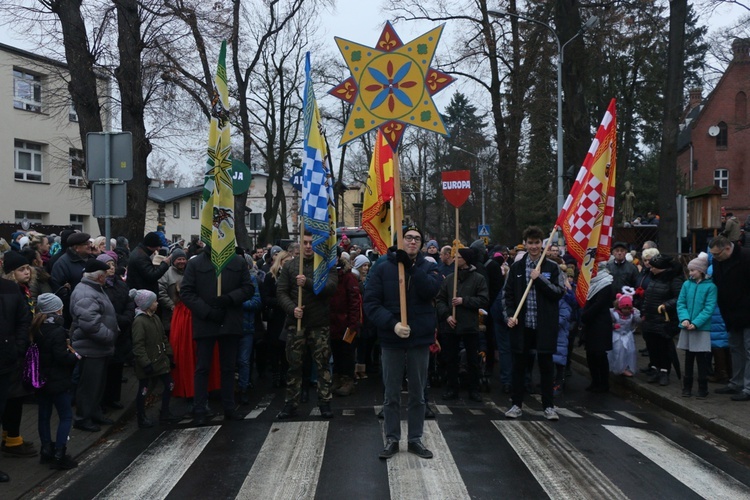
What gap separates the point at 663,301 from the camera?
1055 centimetres

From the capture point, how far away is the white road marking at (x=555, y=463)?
5906 millimetres

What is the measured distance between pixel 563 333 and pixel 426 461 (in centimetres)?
446

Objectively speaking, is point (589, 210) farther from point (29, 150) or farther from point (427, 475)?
point (29, 150)

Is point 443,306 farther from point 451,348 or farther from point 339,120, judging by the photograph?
point 339,120

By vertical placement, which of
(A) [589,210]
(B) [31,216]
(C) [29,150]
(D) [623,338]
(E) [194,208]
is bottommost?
(D) [623,338]

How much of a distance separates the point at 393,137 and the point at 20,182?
→ 107 feet

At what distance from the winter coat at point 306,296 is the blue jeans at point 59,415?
274 cm

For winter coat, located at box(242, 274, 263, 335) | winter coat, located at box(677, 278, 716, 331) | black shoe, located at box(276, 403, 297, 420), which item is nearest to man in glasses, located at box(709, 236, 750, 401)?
winter coat, located at box(677, 278, 716, 331)

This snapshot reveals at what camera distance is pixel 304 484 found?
606cm

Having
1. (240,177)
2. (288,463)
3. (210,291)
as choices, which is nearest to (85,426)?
(210,291)

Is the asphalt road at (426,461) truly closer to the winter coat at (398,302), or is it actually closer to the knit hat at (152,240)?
the winter coat at (398,302)

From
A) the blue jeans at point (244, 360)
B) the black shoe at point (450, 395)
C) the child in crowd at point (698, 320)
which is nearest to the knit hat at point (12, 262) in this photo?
the blue jeans at point (244, 360)

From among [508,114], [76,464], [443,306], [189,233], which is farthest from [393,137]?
[189,233]

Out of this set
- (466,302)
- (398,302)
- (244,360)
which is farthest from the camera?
(244,360)
